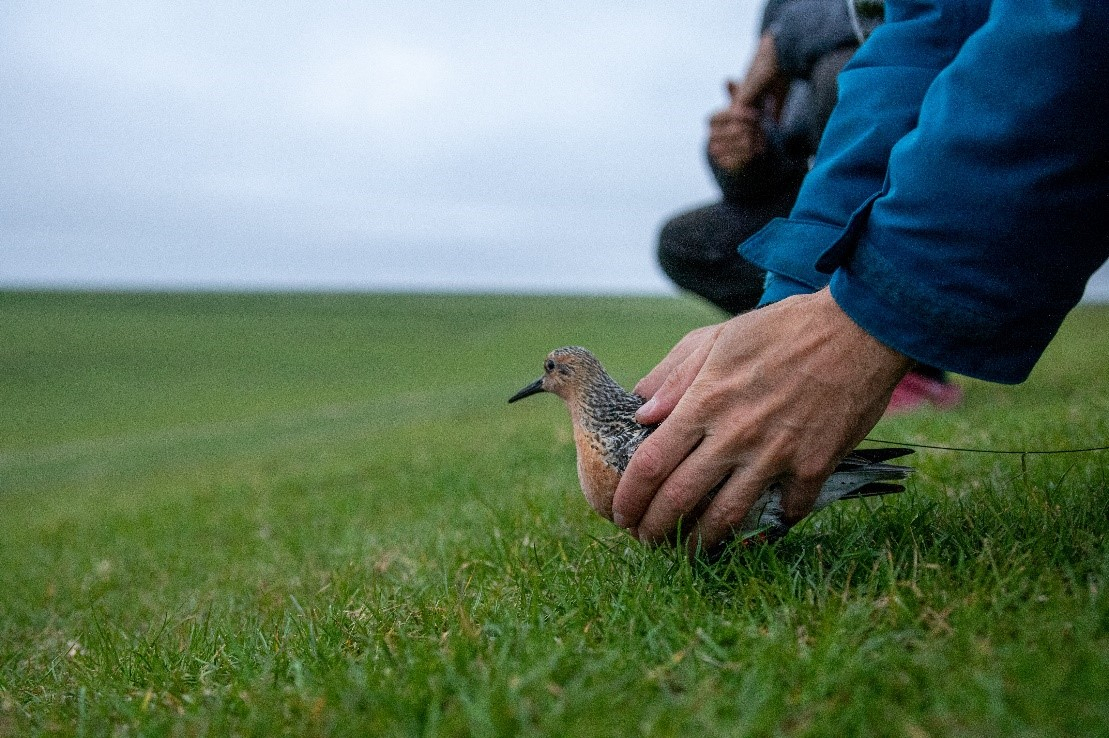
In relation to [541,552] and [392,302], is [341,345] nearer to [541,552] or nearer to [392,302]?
[392,302]

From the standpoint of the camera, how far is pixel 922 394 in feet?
26.9

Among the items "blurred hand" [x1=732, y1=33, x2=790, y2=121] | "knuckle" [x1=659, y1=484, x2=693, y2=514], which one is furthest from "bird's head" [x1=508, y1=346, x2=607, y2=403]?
"blurred hand" [x1=732, y1=33, x2=790, y2=121]

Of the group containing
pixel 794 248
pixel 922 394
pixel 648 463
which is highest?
pixel 794 248

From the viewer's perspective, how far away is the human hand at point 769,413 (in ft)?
8.04

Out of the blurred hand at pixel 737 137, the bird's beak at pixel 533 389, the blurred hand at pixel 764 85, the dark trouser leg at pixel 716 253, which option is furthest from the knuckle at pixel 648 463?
the blurred hand at pixel 764 85

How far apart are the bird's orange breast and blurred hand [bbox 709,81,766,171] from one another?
13.3 feet

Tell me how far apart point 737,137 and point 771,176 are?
409 millimetres

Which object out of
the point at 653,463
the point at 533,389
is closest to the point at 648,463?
the point at 653,463

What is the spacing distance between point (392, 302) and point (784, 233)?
69.1m

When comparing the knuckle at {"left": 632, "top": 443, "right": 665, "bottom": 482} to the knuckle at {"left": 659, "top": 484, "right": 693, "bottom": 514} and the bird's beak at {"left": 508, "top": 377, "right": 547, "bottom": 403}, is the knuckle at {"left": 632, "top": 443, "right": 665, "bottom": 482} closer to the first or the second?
the knuckle at {"left": 659, "top": 484, "right": 693, "bottom": 514}

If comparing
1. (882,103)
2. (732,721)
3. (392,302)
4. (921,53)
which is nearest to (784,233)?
(882,103)

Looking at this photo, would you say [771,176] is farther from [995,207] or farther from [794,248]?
[995,207]

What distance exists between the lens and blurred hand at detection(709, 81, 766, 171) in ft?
21.9

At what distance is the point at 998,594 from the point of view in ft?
7.88
